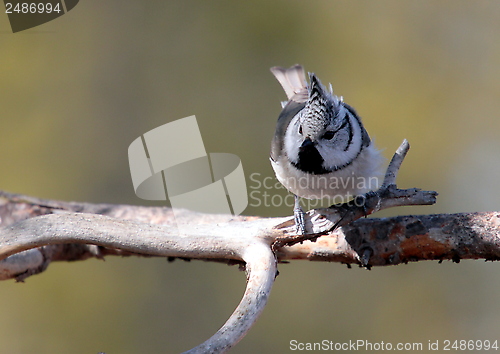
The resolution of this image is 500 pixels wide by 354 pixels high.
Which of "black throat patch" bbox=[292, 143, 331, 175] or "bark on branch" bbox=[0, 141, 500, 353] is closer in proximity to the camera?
"bark on branch" bbox=[0, 141, 500, 353]

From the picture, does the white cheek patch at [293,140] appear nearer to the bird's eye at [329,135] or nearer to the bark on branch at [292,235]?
the bird's eye at [329,135]

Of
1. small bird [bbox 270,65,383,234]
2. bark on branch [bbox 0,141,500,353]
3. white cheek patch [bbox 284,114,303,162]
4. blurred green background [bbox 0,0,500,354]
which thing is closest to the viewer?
bark on branch [bbox 0,141,500,353]

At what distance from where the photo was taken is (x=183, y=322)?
15.5 ft

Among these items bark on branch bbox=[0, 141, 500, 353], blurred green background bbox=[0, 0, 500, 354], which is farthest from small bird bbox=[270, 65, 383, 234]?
blurred green background bbox=[0, 0, 500, 354]

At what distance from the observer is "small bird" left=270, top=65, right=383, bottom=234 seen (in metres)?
2.36

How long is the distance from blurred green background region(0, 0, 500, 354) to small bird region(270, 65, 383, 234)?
79.8 inches

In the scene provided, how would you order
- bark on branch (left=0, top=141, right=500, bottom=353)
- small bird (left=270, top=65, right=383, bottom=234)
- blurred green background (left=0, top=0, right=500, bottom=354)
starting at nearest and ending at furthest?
bark on branch (left=0, top=141, right=500, bottom=353) → small bird (left=270, top=65, right=383, bottom=234) → blurred green background (left=0, top=0, right=500, bottom=354)

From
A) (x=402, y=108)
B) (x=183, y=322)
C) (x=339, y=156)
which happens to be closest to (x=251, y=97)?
(x=402, y=108)

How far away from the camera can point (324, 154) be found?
7.88 feet

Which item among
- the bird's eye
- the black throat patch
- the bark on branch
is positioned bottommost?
the bark on branch

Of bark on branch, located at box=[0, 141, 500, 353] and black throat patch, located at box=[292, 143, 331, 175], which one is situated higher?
black throat patch, located at box=[292, 143, 331, 175]

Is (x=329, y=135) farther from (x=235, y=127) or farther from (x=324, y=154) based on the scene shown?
(x=235, y=127)

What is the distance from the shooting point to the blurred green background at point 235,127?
4.76 m

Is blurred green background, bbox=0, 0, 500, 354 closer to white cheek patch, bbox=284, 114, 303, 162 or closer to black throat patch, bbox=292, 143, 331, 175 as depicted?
white cheek patch, bbox=284, 114, 303, 162
